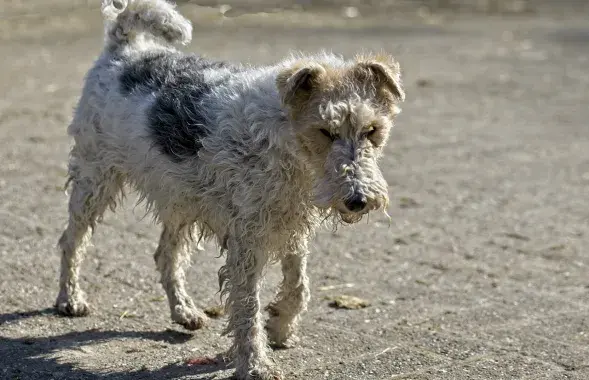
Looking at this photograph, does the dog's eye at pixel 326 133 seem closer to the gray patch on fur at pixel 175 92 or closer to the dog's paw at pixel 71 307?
the gray patch on fur at pixel 175 92

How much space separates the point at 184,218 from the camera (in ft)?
20.0

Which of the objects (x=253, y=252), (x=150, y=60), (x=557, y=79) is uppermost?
(x=557, y=79)

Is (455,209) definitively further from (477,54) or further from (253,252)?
(477,54)

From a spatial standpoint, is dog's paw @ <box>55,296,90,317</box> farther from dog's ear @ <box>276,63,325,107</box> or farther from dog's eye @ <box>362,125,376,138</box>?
dog's eye @ <box>362,125,376,138</box>

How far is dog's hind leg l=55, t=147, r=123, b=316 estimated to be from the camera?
650 cm

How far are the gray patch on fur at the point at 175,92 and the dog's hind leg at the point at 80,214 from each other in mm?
624

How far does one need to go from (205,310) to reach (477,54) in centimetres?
1256

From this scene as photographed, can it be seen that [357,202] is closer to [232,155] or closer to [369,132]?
[369,132]

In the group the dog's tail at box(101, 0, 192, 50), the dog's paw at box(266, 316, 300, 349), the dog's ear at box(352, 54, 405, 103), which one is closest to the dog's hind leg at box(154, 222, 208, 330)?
the dog's paw at box(266, 316, 300, 349)

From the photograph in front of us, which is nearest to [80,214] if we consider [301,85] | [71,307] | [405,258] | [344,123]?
[71,307]

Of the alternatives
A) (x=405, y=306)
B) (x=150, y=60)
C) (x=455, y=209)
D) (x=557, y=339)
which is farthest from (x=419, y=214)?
(x=150, y=60)

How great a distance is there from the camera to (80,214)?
6.59 meters

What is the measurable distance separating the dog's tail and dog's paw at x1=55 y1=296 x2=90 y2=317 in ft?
5.64

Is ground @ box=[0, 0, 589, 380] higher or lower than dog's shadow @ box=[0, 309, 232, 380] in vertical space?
higher
